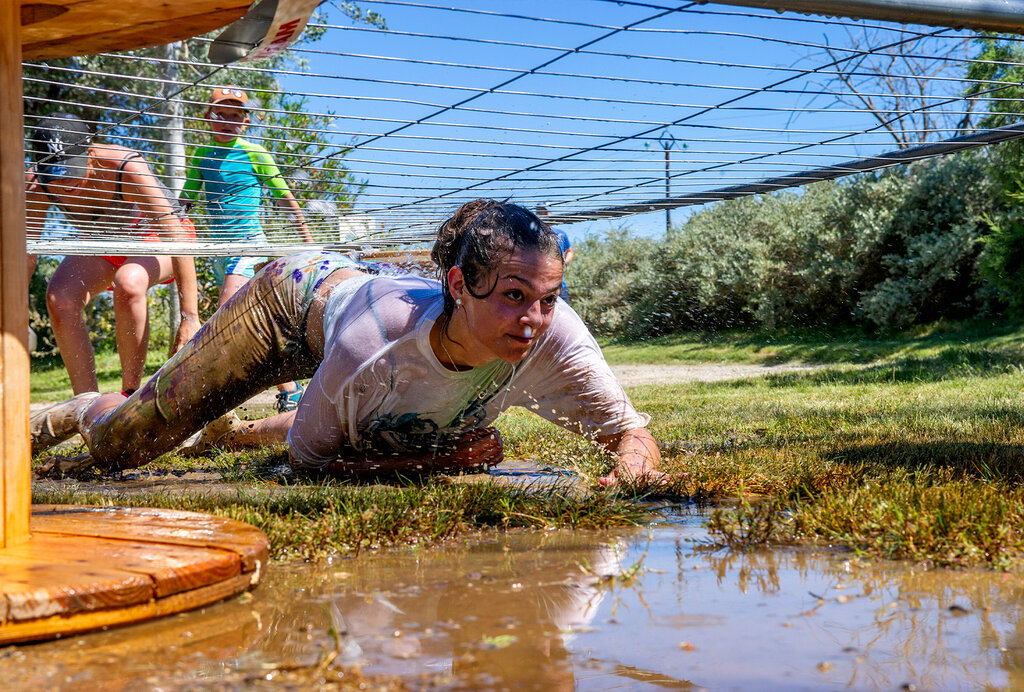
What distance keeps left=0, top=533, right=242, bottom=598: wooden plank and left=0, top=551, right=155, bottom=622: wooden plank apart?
33mm

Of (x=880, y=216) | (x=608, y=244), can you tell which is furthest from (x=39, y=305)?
(x=880, y=216)

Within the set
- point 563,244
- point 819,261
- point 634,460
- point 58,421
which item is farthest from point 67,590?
point 819,261

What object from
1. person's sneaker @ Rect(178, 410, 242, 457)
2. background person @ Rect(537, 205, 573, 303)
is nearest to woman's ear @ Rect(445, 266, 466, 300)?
background person @ Rect(537, 205, 573, 303)

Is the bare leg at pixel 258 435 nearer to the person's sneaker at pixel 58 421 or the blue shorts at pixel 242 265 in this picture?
the person's sneaker at pixel 58 421

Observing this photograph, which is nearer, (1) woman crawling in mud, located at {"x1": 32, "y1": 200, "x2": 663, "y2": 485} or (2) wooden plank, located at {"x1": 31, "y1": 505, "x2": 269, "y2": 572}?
(2) wooden plank, located at {"x1": 31, "y1": 505, "x2": 269, "y2": 572}

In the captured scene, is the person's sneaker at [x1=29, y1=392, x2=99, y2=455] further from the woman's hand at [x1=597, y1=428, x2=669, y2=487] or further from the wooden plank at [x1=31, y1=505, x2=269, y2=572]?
the woman's hand at [x1=597, y1=428, x2=669, y2=487]

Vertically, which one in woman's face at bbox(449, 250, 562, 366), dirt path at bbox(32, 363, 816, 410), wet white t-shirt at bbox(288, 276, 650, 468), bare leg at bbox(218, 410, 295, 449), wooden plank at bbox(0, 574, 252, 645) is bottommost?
dirt path at bbox(32, 363, 816, 410)

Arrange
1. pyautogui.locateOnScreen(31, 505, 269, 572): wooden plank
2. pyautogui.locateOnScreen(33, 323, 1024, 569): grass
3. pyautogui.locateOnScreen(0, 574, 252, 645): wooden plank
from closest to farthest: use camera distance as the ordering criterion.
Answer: pyautogui.locateOnScreen(0, 574, 252, 645): wooden plank
pyautogui.locateOnScreen(31, 505, 269, 572): wooden plank
pyautogui.locateOnScreen(33, 323, 1024, 569): grass

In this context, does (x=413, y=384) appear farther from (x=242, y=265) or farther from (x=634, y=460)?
(x=242, y=265)

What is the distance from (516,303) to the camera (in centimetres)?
301

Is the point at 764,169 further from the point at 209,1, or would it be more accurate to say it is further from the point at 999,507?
the point at 209,1

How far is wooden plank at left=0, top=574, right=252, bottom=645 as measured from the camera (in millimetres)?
1745

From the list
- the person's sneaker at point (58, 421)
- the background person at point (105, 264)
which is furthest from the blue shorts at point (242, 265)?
the person's sneaker at point (58, 421)

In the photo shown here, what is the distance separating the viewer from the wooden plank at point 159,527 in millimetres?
2148
